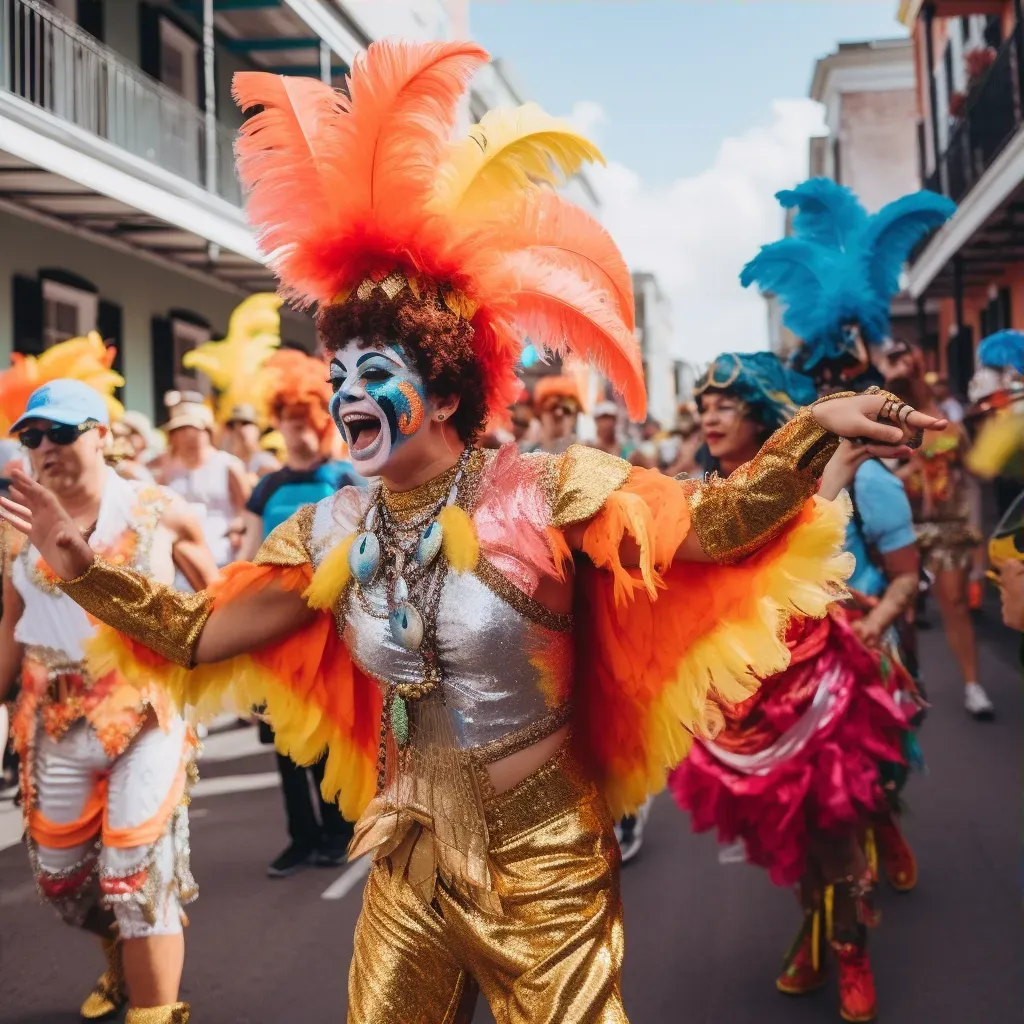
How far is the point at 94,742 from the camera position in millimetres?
3441

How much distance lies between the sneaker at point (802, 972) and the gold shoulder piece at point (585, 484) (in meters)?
2.20

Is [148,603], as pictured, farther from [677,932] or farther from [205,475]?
[205,475]

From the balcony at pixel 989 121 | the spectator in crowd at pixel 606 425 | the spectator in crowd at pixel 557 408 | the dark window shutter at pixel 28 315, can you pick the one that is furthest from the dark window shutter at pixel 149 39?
the balcony at pixel 989 121

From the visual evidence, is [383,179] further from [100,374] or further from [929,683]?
[929,683]

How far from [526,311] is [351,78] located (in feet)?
1.90

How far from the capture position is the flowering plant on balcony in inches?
600

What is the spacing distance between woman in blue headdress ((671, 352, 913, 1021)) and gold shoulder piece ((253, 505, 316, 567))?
158 cm

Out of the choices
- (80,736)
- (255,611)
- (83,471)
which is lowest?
(80,736)

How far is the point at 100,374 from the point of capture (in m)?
4.05

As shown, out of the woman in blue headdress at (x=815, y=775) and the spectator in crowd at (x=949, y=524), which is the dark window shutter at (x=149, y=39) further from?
the woman in blue headdress at (x=815, y=775)

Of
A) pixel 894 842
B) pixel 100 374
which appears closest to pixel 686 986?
pixel 894 842

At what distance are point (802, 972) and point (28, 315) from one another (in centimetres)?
994

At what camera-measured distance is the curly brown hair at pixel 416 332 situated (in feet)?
7.77

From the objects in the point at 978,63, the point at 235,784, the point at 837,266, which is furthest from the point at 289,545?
the point at 978,63
